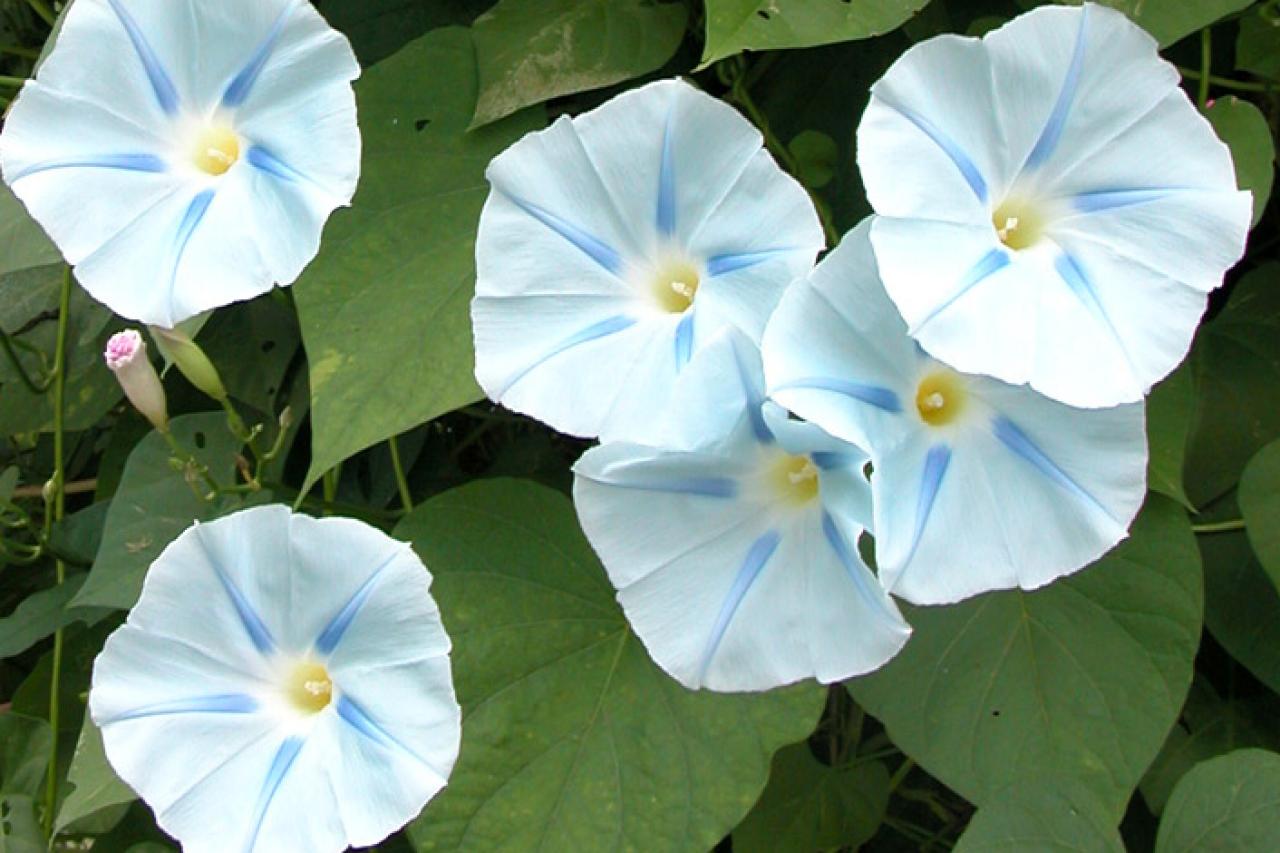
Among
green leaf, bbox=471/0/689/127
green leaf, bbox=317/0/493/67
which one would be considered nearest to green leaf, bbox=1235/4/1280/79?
green leaf, bbox=471/0/689/127

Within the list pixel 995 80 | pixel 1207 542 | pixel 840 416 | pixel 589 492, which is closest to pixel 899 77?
pixel 995 80

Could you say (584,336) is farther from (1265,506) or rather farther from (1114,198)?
(1265,506)

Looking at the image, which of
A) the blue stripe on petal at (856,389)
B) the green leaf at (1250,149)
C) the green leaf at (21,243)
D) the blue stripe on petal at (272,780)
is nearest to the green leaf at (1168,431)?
the green leaf at (1250,149)

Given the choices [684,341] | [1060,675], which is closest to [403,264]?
[684,341]

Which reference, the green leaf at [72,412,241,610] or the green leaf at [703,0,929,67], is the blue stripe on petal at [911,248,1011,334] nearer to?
the green leaf at [703,0,929,67]

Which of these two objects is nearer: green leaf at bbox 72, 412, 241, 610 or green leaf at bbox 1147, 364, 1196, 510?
green leaf at bbox 1147, 364, 1196, 510

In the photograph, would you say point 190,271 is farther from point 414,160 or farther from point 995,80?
point 995,80
